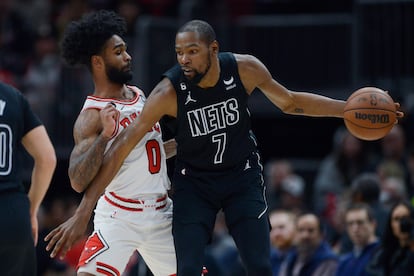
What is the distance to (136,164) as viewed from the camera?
23.4 ft

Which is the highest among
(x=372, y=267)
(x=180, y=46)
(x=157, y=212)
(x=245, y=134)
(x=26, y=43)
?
(x=26, y=43)

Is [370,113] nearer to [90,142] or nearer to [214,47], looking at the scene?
[214,47]

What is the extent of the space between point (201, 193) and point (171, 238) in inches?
16.4

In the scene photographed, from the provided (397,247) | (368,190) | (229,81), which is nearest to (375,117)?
(229,81)

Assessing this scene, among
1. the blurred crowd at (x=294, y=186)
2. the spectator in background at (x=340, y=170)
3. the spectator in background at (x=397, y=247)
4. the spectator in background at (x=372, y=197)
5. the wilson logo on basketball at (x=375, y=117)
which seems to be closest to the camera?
the wilson logo on basketball at (x=375, y=117)

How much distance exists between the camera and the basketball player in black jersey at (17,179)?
727cm

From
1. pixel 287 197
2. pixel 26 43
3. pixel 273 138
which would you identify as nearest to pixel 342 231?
pixel 287 197

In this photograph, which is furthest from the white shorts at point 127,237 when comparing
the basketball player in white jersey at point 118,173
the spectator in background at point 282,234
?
the spectator in background at point 282,234

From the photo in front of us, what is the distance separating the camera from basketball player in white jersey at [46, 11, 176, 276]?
A: 689 cm

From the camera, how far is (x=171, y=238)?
7.16 metres

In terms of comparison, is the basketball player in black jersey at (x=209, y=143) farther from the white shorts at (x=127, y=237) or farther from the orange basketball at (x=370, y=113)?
the white shorts at (x=127, y=237)

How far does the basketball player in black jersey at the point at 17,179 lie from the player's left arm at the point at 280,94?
1.70m

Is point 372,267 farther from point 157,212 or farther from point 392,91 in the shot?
point 392,91

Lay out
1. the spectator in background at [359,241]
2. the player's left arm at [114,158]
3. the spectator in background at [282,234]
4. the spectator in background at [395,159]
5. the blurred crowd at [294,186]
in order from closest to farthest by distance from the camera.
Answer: the player's left arm at [114,158] → the spectator in background at [359,241] → the blurred crowd at [294,186] → the spectator in background at [282,234] → the spectator in background at [395,159]
